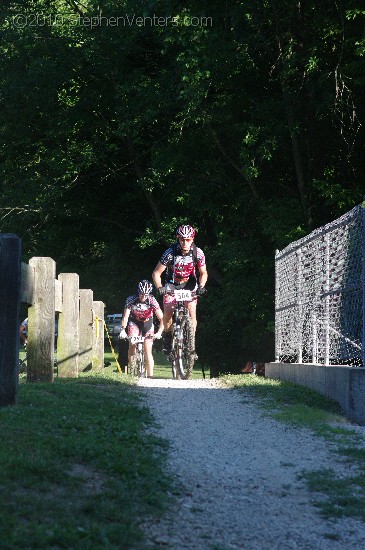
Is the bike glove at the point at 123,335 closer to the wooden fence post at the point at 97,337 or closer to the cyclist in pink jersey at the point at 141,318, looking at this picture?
the cyclist in pink jersey at the point at 141,318

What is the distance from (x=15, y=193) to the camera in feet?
97.0

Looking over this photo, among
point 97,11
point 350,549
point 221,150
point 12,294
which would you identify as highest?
point 97,11

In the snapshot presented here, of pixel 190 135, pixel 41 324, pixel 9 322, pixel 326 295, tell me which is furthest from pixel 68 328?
pixel 190 135

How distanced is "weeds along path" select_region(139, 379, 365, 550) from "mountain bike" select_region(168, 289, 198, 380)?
503cm

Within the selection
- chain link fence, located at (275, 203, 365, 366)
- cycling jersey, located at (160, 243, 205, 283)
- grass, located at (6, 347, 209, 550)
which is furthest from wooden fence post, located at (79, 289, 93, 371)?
grass, located at (6, 347, 209, 550)

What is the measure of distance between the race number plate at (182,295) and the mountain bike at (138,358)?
128 inches

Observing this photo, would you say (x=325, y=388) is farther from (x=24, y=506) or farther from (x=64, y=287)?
(x=24, y=506)

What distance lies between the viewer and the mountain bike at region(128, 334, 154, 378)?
1895 centimetres

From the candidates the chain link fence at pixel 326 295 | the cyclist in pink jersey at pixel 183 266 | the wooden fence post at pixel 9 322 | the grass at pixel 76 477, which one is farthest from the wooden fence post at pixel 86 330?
the wooden fence post at pixel 9 322

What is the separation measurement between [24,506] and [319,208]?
67.0 ft

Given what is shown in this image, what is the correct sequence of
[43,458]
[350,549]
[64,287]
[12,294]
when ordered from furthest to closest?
[64,287] < [12,294] < [43,458] < [350,549]

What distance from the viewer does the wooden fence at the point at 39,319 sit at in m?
8.44

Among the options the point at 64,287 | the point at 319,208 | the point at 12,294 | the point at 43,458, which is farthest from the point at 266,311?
the point at 43,458

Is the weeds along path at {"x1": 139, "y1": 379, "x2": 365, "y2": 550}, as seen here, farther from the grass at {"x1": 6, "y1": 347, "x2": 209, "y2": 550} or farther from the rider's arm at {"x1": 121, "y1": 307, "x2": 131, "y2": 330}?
the rider's arm at {"x1": 121, "y1": 307, "x2": 131, "y2": 330}
